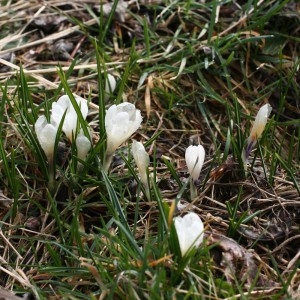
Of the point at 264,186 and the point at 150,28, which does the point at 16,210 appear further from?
the point at 150,28

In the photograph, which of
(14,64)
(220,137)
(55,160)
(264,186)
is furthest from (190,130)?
(14,64)

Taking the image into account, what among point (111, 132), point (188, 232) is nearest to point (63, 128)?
point (111, 132)

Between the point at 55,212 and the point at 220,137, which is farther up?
the point at 55,212

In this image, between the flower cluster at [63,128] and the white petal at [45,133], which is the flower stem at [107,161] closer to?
the flower cluster at [63,128]

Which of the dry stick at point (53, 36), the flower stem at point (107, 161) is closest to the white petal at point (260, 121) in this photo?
the flower stem at point (107, 161)

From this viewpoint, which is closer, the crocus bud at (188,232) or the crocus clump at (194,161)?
the crocus bud at (188,232)

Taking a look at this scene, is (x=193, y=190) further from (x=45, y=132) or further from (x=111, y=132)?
(x=45, y=132)
